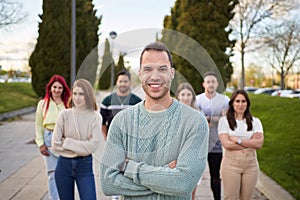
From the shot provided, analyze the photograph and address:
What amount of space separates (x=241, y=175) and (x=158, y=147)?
2.38 m

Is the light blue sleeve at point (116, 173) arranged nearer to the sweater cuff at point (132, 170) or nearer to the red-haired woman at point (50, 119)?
the sweater cuff at point (132, 170)

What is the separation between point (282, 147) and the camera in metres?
7.80

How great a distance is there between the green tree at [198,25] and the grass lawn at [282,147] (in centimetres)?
227

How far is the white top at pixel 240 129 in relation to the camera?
4008mm

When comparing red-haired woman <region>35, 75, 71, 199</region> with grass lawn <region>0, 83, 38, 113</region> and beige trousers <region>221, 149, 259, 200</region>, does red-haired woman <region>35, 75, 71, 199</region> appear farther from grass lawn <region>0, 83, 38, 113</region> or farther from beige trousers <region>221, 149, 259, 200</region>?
grass lawn <region>0, 83, 38, 113</region>

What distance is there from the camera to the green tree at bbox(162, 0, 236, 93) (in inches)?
92.7

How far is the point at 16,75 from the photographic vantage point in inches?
2616

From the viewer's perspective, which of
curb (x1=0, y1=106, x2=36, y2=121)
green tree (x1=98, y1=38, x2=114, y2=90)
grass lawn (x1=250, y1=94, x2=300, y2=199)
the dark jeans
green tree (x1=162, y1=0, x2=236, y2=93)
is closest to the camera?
green tree (x1=98, y1=38, x2=114, y2=90)

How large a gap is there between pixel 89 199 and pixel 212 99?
5.18 ft

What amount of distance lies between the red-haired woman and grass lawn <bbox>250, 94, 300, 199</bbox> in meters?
3.00

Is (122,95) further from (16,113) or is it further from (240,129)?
(16,113)

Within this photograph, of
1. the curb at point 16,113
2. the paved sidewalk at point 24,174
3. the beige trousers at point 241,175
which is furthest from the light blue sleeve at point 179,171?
the curb at point 16,113

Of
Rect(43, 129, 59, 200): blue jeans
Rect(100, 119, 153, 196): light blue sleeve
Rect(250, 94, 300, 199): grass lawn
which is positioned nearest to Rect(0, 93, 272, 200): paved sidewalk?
Rect(250, 94, 300, 199): grass lawn

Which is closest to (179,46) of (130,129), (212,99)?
(130,129)
